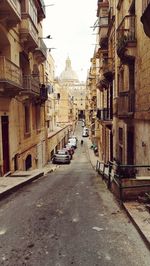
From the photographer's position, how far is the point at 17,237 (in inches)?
218

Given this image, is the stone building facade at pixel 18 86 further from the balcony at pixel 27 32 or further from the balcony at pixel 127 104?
the balcony at pixel 127 104

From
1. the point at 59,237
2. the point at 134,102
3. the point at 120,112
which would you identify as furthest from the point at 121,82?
the point at 59,237

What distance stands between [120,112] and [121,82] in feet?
9.35

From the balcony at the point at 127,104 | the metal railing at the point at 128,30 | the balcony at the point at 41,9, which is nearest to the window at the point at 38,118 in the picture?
→ the balcony at the point at 41,9

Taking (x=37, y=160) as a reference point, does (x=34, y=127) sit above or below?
above

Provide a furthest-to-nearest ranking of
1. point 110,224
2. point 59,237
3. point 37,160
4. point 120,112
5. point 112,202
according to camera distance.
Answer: point 37,160 < point 120,112 < point 112,202 < point 110,224 < point 59,237

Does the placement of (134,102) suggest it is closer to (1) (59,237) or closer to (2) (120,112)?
(2) (120,112)

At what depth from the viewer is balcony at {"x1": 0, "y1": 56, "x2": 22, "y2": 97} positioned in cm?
1200

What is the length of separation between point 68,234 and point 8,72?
861 centimetres

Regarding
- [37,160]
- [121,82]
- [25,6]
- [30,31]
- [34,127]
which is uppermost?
[25,6]

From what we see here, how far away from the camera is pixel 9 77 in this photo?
12695mm

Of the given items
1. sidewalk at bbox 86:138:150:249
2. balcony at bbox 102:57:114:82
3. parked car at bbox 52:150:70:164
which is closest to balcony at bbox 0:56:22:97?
balcony at bbox 102:57:114:82

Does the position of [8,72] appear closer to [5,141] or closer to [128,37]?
[5,141]

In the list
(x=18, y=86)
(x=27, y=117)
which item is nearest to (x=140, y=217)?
(x=18, y=86)
